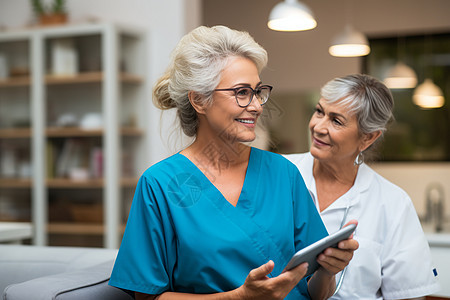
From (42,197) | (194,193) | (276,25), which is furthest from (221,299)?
(42,197)

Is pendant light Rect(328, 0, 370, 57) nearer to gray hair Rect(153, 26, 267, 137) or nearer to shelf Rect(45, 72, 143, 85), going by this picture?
shelf Rect(45, 72, 143, 85)

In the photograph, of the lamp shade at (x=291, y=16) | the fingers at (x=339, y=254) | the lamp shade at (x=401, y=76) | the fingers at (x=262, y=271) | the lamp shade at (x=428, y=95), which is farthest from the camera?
the lamp shade at (x=428, y=95)

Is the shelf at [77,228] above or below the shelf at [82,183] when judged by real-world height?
below

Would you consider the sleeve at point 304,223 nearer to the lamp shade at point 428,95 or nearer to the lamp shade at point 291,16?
the lamp shade at point 291,16

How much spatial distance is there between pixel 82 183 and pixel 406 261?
2.60m

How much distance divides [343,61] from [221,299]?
415 cm

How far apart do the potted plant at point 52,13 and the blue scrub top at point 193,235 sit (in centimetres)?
290

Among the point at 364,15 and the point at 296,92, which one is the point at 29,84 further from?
the point at 364,15

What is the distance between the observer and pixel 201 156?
4.40 feet

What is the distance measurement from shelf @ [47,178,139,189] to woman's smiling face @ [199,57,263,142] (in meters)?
2.48

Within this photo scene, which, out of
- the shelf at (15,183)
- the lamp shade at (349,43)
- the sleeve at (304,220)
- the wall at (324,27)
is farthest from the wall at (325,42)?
the sleeve at (304,220)

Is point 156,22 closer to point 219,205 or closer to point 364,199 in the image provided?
point 364,199

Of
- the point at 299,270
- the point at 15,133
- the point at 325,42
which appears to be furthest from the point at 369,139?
the point at 325,42

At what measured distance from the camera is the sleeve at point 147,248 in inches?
47.2
